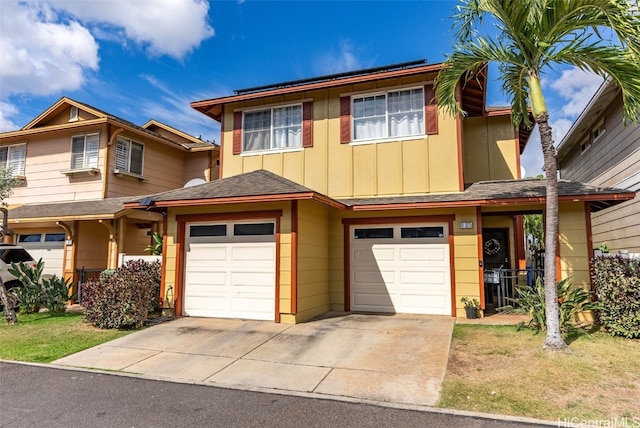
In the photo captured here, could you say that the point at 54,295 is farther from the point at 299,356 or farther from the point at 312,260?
the point at 299,356

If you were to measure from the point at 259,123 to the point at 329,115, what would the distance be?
227cm

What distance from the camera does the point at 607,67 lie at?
620 centimetres

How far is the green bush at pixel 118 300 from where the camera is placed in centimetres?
839

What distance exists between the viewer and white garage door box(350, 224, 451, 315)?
31.4 feet

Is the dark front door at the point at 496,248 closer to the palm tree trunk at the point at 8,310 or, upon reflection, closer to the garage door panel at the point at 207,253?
the garage door panel at the point at 207,253

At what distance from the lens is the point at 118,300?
336 inches

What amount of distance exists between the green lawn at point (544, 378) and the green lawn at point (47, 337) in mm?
6462

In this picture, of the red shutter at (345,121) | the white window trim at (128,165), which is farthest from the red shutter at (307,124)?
the white window trim at (128,165)

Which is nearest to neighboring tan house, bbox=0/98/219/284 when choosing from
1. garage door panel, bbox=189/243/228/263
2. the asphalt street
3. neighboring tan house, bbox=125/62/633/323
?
garage door panel, bbox=189/243/228/263

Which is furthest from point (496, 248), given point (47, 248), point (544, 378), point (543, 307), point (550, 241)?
point (47, 248)

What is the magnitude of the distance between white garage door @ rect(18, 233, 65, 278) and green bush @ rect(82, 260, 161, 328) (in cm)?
546

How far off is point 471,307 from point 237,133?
27.1ft

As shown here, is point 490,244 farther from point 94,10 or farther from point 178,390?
point 94,10

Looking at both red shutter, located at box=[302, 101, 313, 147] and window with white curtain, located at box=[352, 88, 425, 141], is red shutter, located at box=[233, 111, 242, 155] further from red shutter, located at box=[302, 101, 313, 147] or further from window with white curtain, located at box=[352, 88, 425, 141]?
window with white curtain, located at box=[352, 88, 425, 141]
